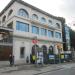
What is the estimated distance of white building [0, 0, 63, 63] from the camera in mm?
32156

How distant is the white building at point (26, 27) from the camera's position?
32156mm

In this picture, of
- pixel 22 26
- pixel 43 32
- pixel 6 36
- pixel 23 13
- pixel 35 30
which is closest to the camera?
pixel 6 36

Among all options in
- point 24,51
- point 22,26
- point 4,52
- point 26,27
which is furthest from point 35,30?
point 4,52

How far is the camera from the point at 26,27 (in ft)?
115

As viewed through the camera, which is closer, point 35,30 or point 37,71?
point 37,71

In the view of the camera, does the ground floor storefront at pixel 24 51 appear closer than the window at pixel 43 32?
Yes

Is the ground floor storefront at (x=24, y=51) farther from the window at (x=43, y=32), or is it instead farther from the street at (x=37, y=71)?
the street at (x=37, y=71)

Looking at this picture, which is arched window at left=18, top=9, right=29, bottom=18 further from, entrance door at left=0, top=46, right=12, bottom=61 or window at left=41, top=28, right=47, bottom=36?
entrance door at left=0, top=46, right=12, bottom=61

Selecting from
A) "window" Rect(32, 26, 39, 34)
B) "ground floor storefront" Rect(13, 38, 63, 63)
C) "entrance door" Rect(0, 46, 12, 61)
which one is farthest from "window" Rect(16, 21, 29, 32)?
"entrance door" Rect(0, 46, 12, 61)

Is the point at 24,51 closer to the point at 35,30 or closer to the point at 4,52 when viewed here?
the point at 4,52

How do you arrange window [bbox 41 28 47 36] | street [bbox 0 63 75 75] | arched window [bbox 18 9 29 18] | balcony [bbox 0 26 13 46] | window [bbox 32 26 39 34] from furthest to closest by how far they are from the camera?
1. window [bbox 41 28 47 36]
2. window [bbox 32 26 39 34]
3. arched window [bbox 18 9 29 18]
4. balcony [bbox 0 26 13 46]
5. street [bbox 0 63 75 75]

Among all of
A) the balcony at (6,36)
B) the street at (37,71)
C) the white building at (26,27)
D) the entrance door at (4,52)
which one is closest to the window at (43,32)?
the white building at (26,27)

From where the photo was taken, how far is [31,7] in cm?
3634

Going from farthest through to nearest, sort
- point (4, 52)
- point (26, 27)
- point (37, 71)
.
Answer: point (26, 27) < point (4, 52) < point (37, 71)
